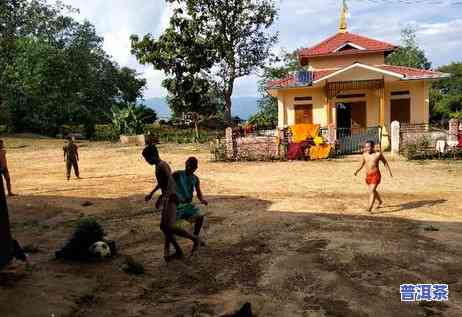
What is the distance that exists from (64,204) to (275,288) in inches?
271

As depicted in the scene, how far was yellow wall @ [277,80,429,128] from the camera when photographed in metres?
21.5

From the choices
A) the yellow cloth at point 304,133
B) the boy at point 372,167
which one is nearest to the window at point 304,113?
the yellow cloth at point 304,133

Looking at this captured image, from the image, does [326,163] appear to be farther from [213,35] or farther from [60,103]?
[60,103]

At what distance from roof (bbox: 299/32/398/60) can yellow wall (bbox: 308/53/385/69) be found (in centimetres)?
42

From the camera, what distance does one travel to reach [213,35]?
33125mm

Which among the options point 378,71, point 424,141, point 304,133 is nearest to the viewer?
point 424,141

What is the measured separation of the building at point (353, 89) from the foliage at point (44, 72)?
52.7ft

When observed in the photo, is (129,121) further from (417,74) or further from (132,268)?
(132,268)

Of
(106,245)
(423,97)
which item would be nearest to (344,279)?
(106,245)

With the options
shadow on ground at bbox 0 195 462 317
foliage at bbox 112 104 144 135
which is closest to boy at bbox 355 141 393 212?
shadow on ground at bbox 0 195 462 317

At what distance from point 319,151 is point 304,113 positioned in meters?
5.32

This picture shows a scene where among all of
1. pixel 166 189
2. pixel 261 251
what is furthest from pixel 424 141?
pixel 166 189

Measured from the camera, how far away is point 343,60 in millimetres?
23562

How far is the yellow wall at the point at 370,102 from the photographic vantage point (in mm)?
21547
